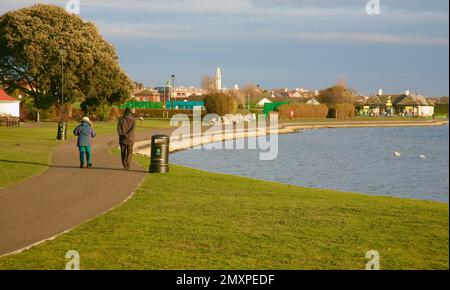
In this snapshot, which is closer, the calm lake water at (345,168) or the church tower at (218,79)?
the calm lake water at (345,168)

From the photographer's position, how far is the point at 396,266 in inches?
358

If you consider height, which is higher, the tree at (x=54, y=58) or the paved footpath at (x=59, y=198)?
the tree at (x=54, y=58)

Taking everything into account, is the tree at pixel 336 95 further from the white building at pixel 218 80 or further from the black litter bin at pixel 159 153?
the black litter bin at pixel 159 153

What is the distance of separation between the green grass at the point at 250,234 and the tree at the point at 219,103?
62844 millimetres

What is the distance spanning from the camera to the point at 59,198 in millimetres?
14695

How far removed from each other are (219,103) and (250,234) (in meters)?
68.5

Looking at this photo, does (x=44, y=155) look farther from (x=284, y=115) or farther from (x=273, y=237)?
(x=284, y=115)

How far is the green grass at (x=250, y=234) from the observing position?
29.9 feet

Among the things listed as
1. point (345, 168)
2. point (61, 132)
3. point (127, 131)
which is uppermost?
point (127, 131)

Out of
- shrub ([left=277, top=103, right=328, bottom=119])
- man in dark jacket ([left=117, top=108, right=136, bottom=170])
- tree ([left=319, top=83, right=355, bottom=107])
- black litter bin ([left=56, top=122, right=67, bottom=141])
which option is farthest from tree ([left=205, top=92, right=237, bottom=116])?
tree ([left=319, top=83, right=355, bottom=107])

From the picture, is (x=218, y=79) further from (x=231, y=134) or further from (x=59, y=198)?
(x=59, y=198)

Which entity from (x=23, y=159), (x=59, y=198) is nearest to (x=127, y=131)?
(x=23, y=159)

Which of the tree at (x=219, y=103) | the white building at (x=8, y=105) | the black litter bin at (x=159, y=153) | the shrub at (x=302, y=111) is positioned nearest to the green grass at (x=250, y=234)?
the black litter bin at (x=159, y=153)
